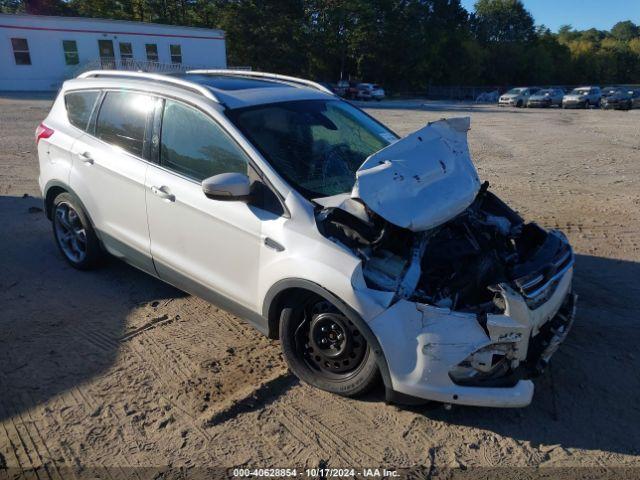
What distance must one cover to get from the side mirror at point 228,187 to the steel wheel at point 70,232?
220cm

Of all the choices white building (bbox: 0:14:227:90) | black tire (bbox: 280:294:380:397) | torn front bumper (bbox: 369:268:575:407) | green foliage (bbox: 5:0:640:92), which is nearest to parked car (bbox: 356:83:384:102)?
green foliage (bbox: 5:0:640:92)

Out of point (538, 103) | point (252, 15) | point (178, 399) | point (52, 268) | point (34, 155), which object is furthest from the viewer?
point (252, 15)

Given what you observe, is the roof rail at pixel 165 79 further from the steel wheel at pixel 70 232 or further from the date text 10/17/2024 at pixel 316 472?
the date text 10/17/2024 at pixel 316 472

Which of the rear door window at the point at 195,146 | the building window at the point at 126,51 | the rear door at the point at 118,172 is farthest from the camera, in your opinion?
the building window at the point at 126,51

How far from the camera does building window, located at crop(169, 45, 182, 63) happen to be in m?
34.5

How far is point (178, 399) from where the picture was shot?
3.12 metres

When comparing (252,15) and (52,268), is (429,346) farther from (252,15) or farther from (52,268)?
(252,15)

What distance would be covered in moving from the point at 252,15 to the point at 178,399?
46.5 m

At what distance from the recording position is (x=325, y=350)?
3.10 m

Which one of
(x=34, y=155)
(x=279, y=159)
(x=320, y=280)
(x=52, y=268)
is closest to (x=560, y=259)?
(x=320, y=280)

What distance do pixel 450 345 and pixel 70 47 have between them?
3530cm

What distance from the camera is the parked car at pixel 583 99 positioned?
1325 inches

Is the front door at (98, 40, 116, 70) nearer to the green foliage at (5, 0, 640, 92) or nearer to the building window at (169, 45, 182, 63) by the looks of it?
the building window at (169, 45, 182, 63)

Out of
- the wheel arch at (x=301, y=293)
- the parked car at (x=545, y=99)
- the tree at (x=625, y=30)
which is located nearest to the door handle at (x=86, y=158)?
the wheel arch at (x=301, y=293)
